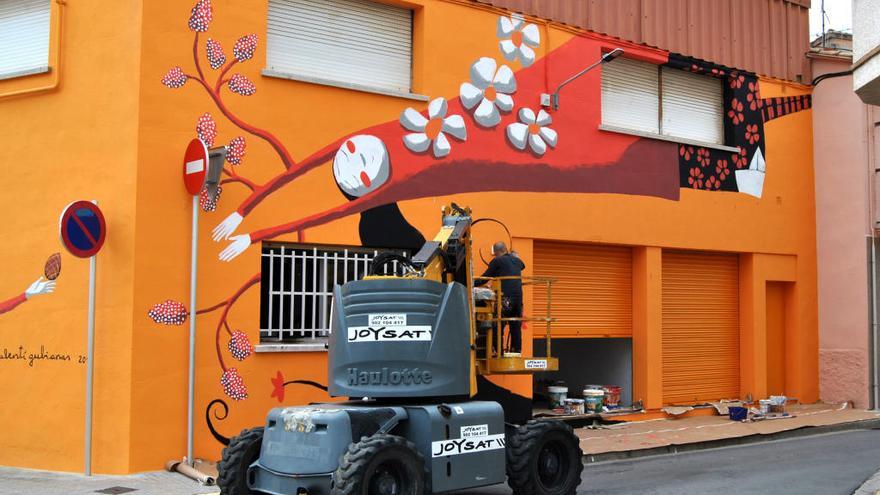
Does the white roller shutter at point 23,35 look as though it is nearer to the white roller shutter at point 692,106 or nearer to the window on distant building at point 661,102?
the window on distant building at point 661,102

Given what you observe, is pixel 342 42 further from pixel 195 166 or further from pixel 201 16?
pixel 195 166

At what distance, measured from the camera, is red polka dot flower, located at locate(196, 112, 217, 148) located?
1174cm

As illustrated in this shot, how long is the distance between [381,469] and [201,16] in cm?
638

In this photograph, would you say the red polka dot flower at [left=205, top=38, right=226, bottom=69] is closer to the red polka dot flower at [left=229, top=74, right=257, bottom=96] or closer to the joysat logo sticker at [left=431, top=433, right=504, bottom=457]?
the red polka dot flower at [left=229, top=74, right=257, bottom=96]

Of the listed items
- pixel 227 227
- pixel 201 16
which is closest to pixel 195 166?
pixel 227 227

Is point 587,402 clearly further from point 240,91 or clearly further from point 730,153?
point 240,91

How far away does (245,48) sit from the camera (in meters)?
12.1

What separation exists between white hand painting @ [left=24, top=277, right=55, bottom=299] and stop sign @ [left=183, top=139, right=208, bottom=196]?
2063 millimetres

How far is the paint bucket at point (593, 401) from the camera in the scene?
15344 millimetres

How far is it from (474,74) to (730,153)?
5.66 m

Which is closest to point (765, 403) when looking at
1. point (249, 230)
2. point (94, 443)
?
point (249, 230)

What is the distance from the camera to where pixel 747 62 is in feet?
58.1

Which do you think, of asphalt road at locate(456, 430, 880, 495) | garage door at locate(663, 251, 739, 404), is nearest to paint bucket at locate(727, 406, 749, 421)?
garage door at locate(663, 251, 739, 404)

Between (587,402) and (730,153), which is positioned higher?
(730,153)
